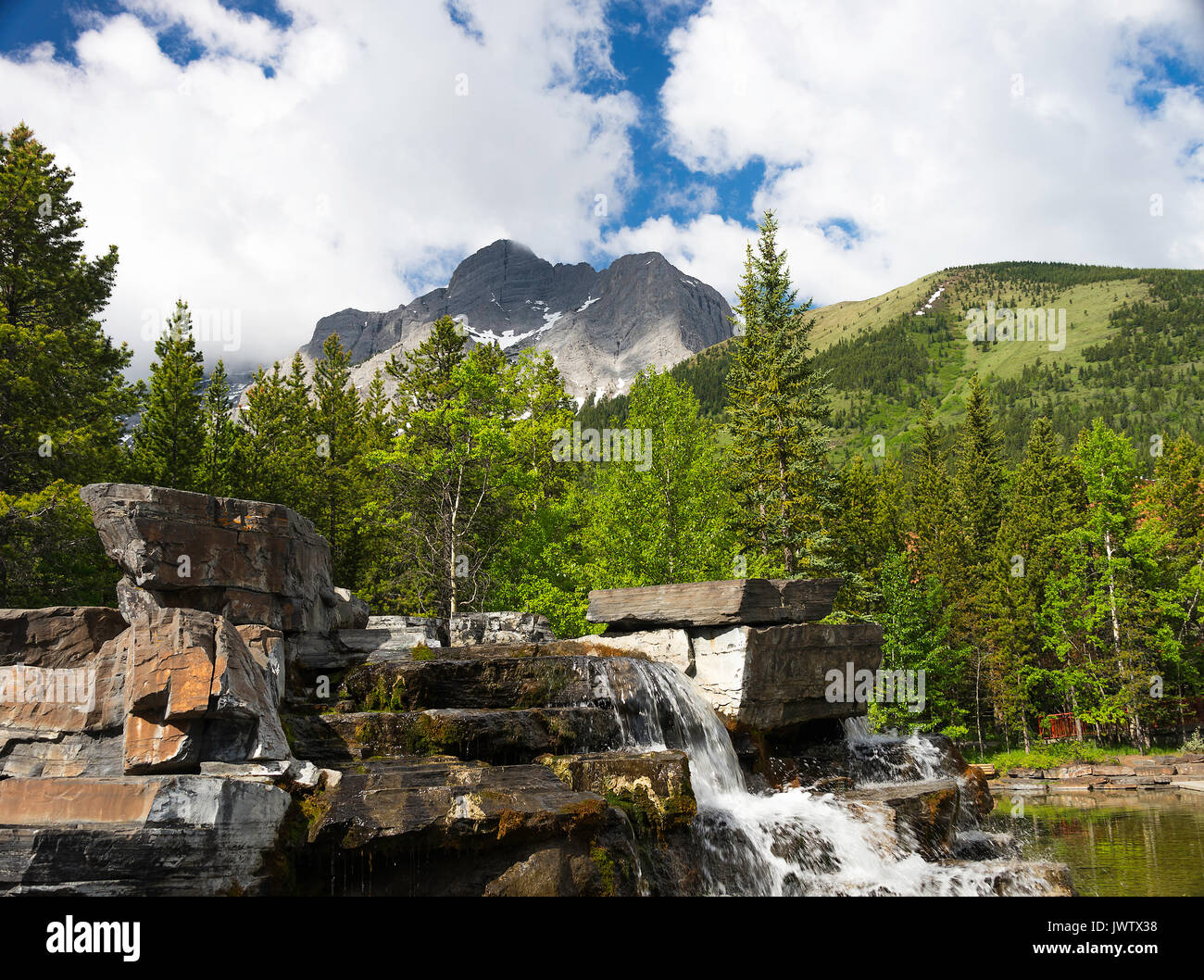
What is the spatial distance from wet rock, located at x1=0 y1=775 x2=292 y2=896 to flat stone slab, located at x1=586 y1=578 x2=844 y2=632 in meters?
9.66

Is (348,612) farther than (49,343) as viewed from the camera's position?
No

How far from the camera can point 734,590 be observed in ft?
50.2

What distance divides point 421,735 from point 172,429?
24.2 metres

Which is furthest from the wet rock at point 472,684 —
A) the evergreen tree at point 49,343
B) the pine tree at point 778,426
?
the pine tree at point 778,426

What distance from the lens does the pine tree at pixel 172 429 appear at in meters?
28.9

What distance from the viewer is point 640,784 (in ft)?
33.3

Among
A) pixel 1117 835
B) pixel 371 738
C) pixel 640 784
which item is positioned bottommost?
pixel 1117 835

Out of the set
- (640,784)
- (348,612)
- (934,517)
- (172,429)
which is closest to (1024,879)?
(640,784)

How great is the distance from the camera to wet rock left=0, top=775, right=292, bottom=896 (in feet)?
21.0

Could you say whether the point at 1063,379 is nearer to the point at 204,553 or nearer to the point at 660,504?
the point at 660,504

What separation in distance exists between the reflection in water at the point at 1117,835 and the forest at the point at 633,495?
9603 mm

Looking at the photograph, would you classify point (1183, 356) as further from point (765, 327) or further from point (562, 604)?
point (562, 604)

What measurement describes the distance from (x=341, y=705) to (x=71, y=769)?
3723 millimetres
